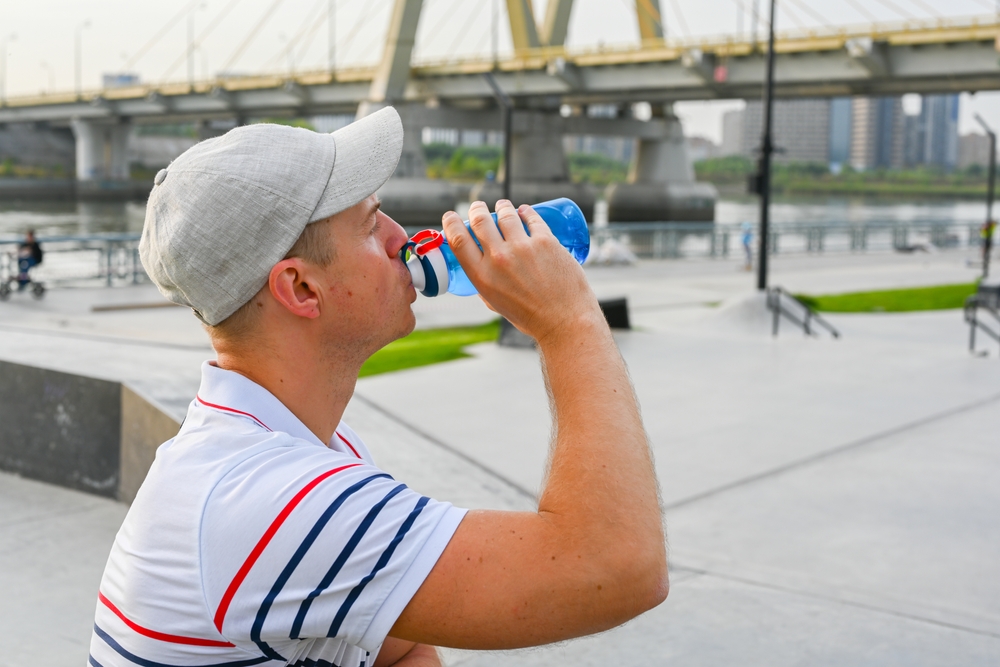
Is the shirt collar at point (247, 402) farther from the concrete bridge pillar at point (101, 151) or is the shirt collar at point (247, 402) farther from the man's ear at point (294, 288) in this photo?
the concrete bridge pillar at point (101, 151)

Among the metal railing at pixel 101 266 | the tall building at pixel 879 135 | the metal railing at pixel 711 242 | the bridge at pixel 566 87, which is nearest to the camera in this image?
the metal railing at pixel 101 266

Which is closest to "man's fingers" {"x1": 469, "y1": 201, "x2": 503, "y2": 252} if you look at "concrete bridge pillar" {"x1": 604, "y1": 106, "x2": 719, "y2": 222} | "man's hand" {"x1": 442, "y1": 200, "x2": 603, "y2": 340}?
"man's hand" {"x1": 442, "y1": 200, "x2": 603, "y2": 340}

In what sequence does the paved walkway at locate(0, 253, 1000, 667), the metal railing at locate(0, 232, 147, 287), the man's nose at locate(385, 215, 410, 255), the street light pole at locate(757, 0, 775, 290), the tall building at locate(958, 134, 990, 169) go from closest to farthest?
the man's nose at locate(385, 215, 410, 255), the paved walkway at locate(0, 253, 1000, 667), the street light pole at locate(757, 0, 775, 290), the metal railing at locate(0, 232, 147, 287), the tall building at locate(958, 134, 990, 169)

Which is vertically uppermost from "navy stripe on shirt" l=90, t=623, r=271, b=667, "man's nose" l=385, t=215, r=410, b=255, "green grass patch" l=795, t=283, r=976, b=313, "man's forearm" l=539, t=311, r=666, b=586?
"man's nose" l=385, t=215, r=410, b=255

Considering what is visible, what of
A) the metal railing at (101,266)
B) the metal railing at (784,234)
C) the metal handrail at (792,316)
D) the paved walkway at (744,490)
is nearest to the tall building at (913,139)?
the metal railing at (784,234)

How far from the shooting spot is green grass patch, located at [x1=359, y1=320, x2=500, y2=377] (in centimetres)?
1086

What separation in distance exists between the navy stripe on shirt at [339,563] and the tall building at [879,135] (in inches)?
7745

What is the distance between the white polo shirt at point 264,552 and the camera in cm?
117

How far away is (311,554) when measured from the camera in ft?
3.82

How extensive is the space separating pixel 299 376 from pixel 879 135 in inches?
7970

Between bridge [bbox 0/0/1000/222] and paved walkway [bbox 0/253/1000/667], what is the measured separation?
24915 millimetres

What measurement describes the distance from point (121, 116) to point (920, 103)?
152520 mm

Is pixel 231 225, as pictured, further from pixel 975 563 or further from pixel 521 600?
pixel 975 563

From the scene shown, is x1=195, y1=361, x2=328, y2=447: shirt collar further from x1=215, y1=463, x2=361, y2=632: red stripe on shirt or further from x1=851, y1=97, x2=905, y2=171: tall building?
x1=851, y1=97, x2=905, y2=171: tall building
